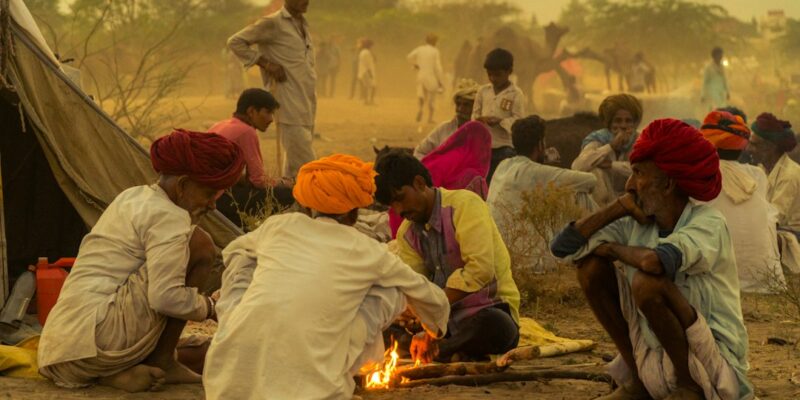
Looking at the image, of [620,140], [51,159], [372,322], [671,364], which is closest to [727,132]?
[620,140]

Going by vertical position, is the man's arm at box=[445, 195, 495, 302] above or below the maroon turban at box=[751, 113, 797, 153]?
below

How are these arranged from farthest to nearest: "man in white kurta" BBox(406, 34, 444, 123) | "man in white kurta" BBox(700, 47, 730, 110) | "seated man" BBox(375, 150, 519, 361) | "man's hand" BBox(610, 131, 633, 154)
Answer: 1. "man in white kurta" BBox(406, 34, 444, 123)
2. "man in white kurta" BBox(700, 47, 730, 110)
3. "man's hand" BBox(610, 131, 633, 154)
4. "seated man" BBox(375, 150, 519, 361)

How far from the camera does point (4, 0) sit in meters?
6.58

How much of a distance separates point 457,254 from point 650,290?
4.21ft

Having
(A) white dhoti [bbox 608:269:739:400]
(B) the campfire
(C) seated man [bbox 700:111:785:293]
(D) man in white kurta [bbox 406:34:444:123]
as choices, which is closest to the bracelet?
(B) the campfire

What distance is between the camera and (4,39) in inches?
260

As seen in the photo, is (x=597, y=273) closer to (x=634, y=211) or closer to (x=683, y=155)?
(x=634, y=211)

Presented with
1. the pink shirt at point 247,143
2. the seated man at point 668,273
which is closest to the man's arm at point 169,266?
the seated man at point 668,273

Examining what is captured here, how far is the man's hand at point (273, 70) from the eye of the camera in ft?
34.0

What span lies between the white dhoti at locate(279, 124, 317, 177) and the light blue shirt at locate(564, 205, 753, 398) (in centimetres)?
600

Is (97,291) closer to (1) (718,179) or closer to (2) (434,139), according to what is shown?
(1) (718,179)

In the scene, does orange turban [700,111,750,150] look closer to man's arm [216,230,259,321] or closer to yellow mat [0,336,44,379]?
man's arm [216,230,259,321]

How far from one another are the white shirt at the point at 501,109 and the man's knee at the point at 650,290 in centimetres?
551

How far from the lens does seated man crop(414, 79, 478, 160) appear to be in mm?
10078
